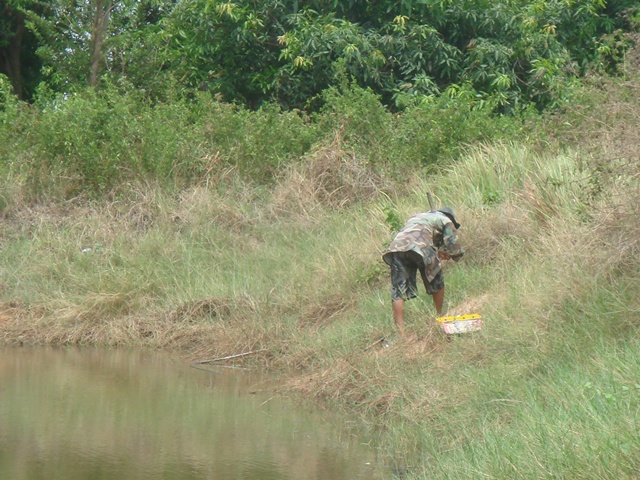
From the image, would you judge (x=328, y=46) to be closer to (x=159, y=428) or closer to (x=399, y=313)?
(x=399, y=313)

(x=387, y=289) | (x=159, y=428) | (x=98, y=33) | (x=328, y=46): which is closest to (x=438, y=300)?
(x=387, y=289)

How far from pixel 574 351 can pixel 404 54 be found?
9.72 m

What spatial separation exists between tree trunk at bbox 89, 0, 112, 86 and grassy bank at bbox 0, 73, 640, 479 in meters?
3.55

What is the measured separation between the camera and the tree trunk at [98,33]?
58.2 feet

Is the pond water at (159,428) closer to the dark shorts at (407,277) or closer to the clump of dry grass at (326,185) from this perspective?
the dark shorts at (407,277)

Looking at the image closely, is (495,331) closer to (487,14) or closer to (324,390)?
(324,390)

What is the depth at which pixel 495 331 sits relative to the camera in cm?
864

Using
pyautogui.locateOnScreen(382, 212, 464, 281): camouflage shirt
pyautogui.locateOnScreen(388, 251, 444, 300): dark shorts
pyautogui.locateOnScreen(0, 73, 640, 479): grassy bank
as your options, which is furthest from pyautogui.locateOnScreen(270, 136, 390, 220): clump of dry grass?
pyautogui.locateOnScreen(388, 251, 444, 300): dark shorts

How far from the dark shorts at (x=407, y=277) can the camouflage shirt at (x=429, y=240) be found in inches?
2.5

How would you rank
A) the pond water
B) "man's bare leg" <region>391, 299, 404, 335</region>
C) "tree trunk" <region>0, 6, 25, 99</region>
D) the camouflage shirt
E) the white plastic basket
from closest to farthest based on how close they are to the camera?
the pond water → the white plastic basket → "man's bare leg" <region>391, 299, 404, 335</region> → the camouflage shirt → "tree trunk" <region>0, 6, 25, 99</region>

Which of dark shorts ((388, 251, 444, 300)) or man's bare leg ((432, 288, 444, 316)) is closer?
dark shorts ((388, 251, 444, 300))

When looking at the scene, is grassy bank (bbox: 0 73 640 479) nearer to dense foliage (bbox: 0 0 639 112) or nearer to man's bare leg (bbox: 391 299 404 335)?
man's bare leg (bbox: 391 299 404 335)

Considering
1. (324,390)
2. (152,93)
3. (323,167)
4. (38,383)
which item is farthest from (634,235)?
→ (152,93)

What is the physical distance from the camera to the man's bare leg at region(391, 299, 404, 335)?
9613 millimetres
